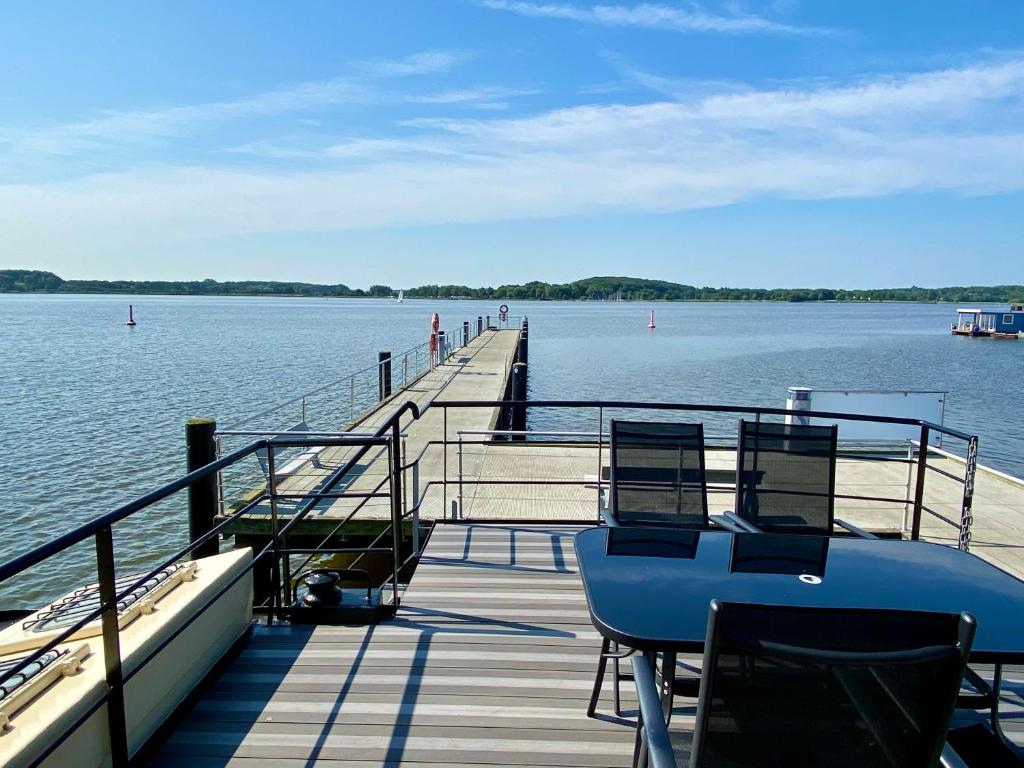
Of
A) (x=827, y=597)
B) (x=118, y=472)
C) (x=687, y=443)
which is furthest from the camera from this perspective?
(x=118, y=472)

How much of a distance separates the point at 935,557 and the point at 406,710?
2.18 meters

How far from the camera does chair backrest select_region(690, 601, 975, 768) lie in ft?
4.72

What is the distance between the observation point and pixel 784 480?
389 cm

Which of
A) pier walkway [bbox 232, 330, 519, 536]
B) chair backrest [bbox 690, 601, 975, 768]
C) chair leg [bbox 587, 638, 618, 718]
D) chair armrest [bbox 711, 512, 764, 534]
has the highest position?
chair backrest [bbox 690, 601, 975, 768]

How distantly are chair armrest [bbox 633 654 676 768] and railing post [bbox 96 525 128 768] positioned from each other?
63.7 inches

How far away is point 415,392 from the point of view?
16812mm

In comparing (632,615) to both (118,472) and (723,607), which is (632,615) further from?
(118,472)

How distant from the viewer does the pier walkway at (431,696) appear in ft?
8.45

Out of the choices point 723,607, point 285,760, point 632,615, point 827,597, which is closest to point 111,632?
point 285,760

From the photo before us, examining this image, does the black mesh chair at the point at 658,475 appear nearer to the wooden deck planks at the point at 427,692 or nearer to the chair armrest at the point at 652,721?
the wooden deck planks at the point at 427,692

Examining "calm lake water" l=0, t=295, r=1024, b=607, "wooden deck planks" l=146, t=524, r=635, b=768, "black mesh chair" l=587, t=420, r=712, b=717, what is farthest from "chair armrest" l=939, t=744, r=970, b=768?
"calm lake water" l=0, t=295, r=1024, b=607

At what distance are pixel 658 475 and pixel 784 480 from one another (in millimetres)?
672

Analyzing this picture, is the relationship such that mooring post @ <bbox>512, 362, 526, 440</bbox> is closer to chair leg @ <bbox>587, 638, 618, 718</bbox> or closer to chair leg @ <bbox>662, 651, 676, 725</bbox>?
chair leg @ <bbox>587, 638, 618, 718</bbox>

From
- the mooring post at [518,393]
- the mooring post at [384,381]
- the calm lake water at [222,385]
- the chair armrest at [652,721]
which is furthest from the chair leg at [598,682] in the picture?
the mooring post at [384,381]
